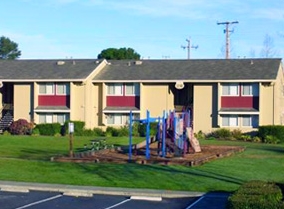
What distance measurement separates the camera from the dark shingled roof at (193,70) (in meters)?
54.1

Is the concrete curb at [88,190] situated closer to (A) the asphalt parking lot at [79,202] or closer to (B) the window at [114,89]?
(A) the asphalt parking lot at [79,202]

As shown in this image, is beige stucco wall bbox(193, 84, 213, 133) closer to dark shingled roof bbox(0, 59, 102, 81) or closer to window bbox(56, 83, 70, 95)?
dark shingled roof bbox(0, 59, 102, 81)

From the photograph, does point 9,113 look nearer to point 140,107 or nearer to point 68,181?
point 140,107

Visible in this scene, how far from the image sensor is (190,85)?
56.8 meters

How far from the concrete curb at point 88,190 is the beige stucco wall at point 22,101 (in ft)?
118

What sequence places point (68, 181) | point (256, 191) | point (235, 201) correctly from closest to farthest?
point (235, 201) < point (256, 191) < point (68, 181)

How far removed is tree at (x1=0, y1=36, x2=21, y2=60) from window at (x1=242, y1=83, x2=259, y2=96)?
83.9 m

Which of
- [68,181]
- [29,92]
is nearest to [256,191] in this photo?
[68,181]

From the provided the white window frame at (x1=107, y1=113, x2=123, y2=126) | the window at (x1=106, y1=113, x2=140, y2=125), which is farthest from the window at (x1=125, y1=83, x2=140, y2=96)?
the white window frame at (x1=107, y1=113, x2=123, y2=126)

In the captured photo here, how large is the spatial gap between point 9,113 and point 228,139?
19922 mm

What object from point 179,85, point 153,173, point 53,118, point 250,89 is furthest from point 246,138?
point 153,173

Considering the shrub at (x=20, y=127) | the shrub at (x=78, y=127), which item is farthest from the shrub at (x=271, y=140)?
the shrub at (x=20, y=127)

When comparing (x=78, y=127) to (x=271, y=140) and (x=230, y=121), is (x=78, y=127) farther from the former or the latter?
(x=271, y=140)

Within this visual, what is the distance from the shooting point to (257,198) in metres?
13.9
